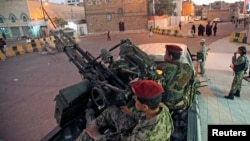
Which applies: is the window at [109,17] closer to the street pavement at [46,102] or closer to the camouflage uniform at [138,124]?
the street pavement at [46,102]

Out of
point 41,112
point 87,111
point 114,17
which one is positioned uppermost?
point 114,17

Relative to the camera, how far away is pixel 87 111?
2719 mm

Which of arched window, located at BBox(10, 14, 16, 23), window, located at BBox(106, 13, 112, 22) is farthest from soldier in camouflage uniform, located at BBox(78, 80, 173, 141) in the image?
arched window, located at BBox(10, 14, 16, 23)

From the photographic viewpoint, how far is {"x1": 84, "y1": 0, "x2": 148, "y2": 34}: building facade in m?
33.0

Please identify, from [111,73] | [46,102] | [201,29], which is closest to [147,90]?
[111,73]

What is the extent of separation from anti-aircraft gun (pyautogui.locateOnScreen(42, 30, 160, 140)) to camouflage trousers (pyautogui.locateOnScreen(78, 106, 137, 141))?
0.20 m

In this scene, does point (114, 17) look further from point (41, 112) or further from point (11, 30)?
point (41, 112)

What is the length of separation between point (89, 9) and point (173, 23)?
19844mm

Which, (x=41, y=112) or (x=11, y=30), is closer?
(x=41, y=112)

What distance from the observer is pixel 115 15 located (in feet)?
112

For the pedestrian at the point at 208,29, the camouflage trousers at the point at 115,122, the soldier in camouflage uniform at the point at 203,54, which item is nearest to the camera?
the camouflage trousers at the point at 115,122

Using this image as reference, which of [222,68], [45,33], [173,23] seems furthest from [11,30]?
[222,68]

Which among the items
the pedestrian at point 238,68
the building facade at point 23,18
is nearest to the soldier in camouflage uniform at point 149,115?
the pedestrian at point 238,68

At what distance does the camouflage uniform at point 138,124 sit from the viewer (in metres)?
1.60
